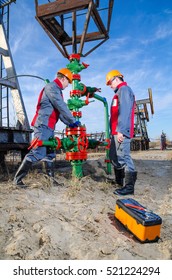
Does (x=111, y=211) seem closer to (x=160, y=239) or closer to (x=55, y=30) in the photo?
(x=160, y=239)

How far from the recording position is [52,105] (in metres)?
3.87

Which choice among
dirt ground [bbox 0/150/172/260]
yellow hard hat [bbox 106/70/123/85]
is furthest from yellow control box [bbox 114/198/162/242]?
yellow hard hat [bbox 106/70/123/85]

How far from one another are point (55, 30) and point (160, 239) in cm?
543

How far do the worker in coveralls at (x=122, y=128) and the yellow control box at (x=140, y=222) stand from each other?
1238mm

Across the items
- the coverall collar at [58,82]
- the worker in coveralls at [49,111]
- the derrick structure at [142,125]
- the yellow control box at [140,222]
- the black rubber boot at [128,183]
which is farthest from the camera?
the derrick structure at [142,125]

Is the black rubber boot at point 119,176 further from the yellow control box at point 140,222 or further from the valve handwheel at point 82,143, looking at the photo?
the yellow control box at point 140,222

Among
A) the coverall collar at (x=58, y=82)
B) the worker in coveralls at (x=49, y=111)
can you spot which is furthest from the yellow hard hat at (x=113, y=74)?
the coverall collar at (x=58, y=82)

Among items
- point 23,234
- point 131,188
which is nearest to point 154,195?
point 131,188

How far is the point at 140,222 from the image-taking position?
6.66 ft

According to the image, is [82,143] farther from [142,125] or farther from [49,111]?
[142,125]

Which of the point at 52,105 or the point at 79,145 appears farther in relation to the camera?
the point at 79,145

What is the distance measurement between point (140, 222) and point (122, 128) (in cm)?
185

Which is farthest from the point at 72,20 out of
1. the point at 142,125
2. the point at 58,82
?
the point at 142,125

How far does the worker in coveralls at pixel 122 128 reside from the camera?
11.9 feet
